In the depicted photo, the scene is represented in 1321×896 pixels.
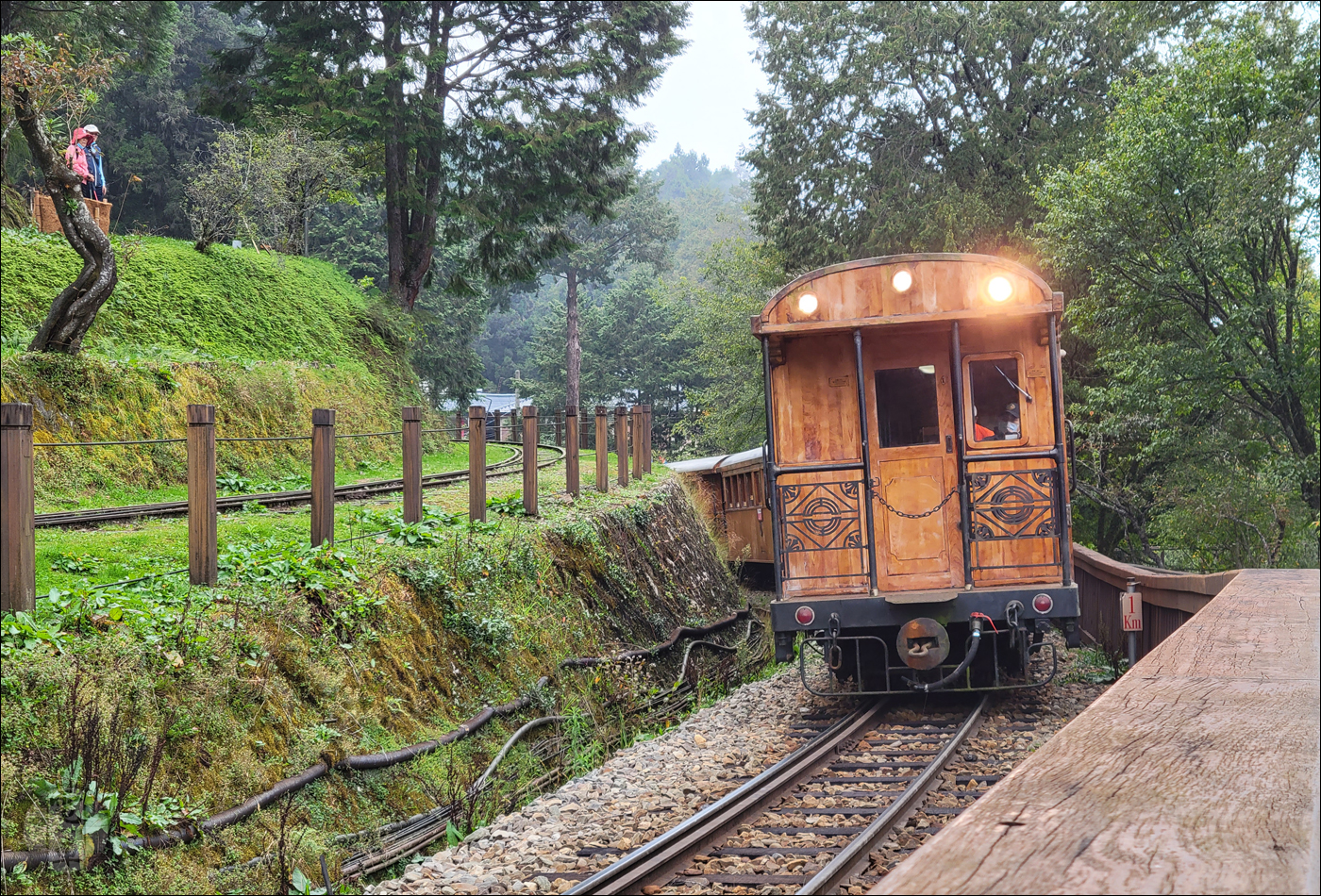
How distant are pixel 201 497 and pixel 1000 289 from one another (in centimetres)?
671

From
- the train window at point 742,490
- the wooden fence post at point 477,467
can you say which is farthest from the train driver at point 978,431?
the train window at point 742,490

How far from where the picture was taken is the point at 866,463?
30.8 feet

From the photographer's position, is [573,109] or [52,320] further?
[573,109]

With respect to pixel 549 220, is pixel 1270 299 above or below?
below

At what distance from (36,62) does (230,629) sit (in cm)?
883

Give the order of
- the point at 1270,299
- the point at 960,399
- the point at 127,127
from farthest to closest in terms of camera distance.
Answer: the point at 127,127 → the point at 1270,299 → the point at 960,399

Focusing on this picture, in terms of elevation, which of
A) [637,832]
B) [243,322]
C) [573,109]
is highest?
→ [573,109]

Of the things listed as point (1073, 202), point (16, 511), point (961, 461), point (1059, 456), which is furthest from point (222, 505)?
point (1073, 202)

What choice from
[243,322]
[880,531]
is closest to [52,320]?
[243,322]

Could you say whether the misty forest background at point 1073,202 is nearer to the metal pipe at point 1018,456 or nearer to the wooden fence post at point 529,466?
the metal pipe at point 1018,456

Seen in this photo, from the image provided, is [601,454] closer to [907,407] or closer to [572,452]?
[572,452]

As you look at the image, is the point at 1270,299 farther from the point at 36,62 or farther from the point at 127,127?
the point at 127,127

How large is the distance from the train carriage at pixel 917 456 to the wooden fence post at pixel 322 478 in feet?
12.5

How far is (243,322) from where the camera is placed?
1792 cm
